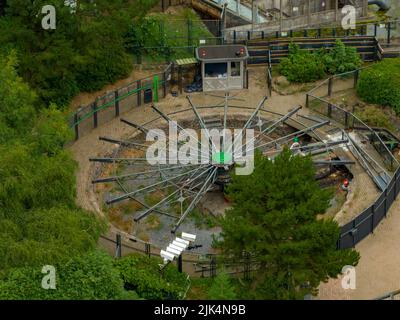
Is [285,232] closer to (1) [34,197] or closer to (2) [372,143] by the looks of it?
(1) [34,197]

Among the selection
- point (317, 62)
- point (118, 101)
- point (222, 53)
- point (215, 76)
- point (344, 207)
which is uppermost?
point (222, 53)

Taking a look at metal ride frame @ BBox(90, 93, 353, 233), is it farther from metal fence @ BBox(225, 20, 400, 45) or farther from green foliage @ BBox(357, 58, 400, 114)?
metal fence @ BBox(225, 20, 400, 45)

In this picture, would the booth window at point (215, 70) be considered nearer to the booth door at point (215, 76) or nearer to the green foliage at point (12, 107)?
the booth door at point (215, 76)

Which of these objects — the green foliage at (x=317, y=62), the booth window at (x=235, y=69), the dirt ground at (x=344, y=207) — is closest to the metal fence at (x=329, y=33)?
the green foliage at (x=317, y=62)

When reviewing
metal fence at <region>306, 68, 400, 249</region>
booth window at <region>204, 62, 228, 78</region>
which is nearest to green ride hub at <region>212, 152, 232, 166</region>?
metal fence at <region>306, 68, 400, 249</region>

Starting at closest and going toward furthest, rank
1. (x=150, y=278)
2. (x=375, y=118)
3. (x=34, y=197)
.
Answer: (x=34, y=197) < (x=150, y=278) < (x=375, y=118)

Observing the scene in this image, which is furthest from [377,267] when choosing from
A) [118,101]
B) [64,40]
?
[64,40]

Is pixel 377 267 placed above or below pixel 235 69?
below
